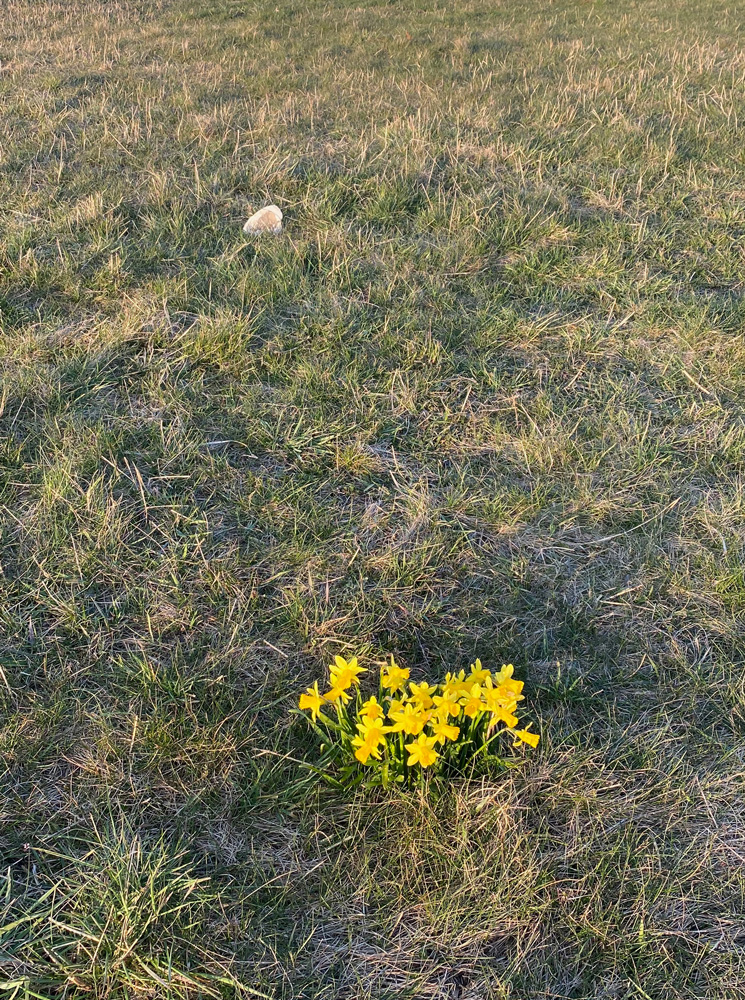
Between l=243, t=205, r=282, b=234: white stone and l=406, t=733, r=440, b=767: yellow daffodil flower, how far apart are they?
328 centimetres

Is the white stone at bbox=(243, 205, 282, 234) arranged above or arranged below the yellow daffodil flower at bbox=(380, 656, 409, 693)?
above

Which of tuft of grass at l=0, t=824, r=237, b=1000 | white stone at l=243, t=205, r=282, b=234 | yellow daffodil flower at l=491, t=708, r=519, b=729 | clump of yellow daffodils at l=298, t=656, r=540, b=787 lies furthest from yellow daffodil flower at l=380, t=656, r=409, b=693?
white stone at l=243, t=205, r=282, b=234

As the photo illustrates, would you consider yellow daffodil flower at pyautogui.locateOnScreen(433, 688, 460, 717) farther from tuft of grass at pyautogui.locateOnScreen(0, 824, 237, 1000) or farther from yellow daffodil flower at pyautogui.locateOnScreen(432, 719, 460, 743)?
tuft of grass at pyautogui.locateOnScreen(0, 824, 237, 1000)

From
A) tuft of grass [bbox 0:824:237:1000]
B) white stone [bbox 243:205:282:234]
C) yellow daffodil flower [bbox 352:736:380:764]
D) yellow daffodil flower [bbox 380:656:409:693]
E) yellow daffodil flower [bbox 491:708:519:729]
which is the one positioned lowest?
tuft of grass [bbox 0:824:237:1000]

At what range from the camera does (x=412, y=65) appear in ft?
23.9

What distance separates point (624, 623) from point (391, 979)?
127cm

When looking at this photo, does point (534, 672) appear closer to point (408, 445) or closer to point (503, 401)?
point (408, 445)

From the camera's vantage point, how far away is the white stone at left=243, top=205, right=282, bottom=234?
432 centimetres

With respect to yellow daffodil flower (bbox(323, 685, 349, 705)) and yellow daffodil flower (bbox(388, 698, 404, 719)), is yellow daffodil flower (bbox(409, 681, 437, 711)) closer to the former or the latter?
yellow daffodil flower (bbox(388, 698, 404, 719))

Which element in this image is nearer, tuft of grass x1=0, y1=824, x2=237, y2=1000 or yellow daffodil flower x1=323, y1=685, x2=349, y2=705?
tuft of grass x1=0, y1=824, x2=237, y2=1000

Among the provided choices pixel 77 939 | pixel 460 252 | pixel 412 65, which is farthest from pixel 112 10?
pixel 77 939

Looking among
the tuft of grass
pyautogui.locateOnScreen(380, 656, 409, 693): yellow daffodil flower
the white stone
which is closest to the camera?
the tuft of grass

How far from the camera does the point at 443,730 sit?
5.94 ft

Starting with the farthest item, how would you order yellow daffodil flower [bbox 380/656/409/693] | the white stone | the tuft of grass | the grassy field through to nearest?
the white stone
yellow daffodil flower [bbox 380/656/409/693]
the grassy field
the tuft of grass
